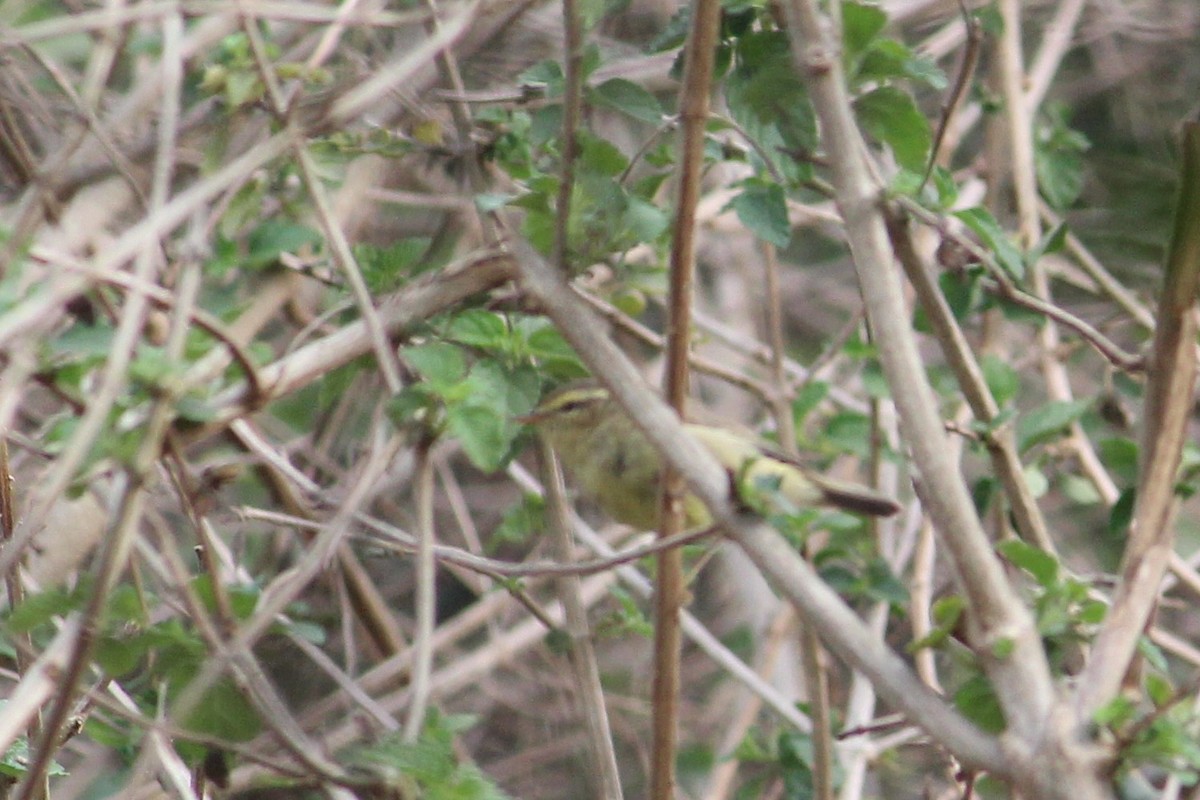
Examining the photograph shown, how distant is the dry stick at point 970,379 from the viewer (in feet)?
5.05

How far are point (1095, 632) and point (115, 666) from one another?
107cm

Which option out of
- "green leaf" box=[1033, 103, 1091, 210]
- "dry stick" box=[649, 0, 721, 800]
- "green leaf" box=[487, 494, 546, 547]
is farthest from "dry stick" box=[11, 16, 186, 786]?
"green leaf" box=[1033, 103, 1091, 210]

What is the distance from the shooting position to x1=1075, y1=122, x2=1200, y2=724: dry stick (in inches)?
56.2

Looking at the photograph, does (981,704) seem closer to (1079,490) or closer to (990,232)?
(990,232)

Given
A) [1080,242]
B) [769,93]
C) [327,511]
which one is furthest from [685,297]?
[1080,242]

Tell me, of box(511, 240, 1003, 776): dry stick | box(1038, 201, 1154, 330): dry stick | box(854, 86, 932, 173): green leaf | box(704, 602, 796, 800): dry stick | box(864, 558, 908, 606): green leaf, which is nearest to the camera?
box(511, 240, 1003, 776): dry stick

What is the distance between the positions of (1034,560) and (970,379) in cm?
33

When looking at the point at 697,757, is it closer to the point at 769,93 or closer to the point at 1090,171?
the point at 1090,171

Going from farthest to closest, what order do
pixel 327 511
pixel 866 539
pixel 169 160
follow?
pixel 866 539
pixel 327 511
pixel 169 160

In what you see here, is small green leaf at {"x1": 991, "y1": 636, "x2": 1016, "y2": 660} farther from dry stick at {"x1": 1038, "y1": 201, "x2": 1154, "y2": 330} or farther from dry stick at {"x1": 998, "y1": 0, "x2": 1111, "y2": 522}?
dry stick at {"x1": 1038, "y1": 201, "x2": 1154, "y2": 330}

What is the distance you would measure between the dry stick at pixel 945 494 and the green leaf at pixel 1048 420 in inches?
25.2

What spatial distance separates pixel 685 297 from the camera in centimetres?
162

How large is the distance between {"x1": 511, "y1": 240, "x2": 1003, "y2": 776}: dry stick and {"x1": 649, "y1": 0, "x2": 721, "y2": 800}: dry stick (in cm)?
5

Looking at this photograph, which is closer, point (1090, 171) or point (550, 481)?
point (550, 481)
